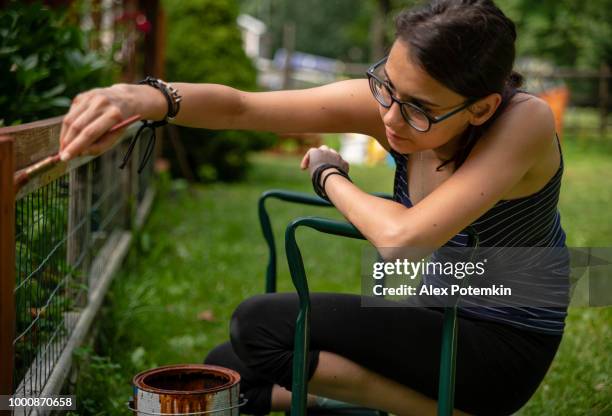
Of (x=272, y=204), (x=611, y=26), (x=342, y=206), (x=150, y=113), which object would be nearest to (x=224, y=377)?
(x=342, y=206)

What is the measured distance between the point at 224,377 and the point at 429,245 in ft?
2.18

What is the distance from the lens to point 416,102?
2.09m

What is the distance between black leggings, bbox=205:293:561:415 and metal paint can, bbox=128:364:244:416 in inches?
4.1

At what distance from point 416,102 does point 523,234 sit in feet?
1.66

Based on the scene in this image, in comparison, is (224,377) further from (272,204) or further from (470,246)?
(272,204)

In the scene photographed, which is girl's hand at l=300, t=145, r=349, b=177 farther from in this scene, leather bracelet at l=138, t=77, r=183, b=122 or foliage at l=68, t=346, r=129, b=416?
foliage at l=68, t=346, r=129, b=416

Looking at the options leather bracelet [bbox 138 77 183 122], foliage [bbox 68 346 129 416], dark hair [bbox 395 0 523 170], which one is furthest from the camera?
foliage [bbox 68 346 129 416]

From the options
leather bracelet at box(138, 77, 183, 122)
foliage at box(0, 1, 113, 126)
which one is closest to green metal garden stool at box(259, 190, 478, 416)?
leather bracelet at box(138, 77, 183, 122)

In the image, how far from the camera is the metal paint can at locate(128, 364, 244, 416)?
209 centimetres

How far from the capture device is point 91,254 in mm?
3902

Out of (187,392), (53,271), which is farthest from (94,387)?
(187,392)

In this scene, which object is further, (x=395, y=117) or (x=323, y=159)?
(x=323, y=159)

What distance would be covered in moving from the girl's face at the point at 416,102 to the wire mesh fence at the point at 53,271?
2.83 feet

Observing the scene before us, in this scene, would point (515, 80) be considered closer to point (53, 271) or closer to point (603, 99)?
point (53, 271)
